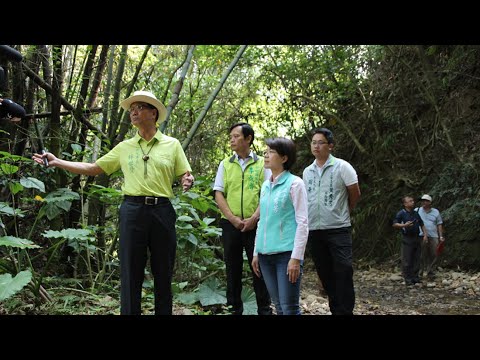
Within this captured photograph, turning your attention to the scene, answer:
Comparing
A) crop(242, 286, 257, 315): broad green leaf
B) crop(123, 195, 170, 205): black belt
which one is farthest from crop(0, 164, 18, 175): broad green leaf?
crop(242, 286, 257, 315): broad green leaf

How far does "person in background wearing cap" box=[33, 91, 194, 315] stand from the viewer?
10.8ft

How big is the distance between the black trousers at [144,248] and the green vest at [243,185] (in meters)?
0.75

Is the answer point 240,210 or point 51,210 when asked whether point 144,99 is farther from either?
point 51,210

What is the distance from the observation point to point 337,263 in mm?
3904

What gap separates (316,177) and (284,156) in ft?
2.81

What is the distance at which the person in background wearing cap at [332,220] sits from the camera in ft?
12.8

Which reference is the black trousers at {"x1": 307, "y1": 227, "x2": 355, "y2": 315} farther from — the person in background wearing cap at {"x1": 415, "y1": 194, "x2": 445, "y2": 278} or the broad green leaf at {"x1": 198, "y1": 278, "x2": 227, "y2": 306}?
the person in background wearing cap at {"x1": 415, "y1": 194, "x2": 445, "y2": 278}

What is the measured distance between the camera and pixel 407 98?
1117 cm

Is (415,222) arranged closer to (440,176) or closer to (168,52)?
(440,176)

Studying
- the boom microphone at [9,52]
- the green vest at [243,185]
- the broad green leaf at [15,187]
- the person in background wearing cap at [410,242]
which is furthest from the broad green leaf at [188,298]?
the person in background wearing cap at [410,242]

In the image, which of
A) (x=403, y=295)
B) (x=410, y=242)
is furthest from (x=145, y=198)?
(x=410, y=242)

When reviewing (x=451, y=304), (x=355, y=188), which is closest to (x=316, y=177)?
(x=355, y=188)

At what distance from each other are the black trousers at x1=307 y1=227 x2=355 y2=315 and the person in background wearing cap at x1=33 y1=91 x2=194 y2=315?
1.23 m

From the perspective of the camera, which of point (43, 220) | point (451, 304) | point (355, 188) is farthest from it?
point (451, 304)
